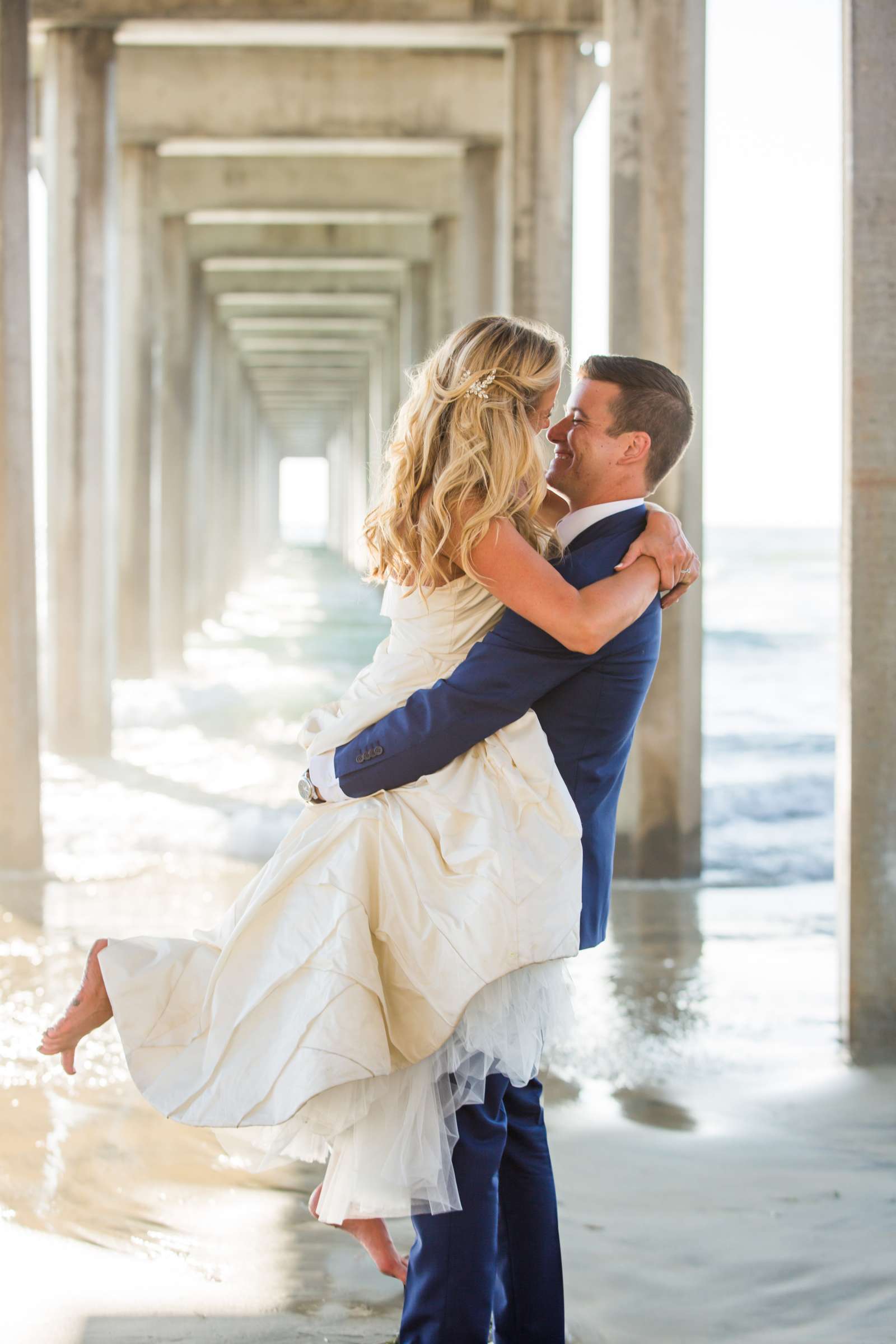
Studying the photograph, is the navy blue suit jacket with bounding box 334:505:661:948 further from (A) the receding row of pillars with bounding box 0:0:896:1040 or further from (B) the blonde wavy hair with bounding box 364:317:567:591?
(A) the receding row of pillars with bounding box 0:0:896:1040

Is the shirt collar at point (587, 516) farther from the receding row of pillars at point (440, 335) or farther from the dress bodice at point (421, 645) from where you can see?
the receding row of pillars at point (440, 335)

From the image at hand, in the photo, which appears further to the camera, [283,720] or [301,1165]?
[283,720]

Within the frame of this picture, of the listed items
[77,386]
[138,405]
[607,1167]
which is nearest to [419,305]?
[138,405]

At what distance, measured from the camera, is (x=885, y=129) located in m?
4.11

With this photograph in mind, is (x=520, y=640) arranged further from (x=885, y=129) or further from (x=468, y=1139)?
(x=885, y=129)

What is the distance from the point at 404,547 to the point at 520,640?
23 cm

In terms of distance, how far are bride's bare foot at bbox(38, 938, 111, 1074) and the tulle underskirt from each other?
0.34 meters

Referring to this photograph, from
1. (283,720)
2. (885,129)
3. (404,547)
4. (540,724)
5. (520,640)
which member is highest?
(885,129)

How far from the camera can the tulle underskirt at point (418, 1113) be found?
2.04 meters

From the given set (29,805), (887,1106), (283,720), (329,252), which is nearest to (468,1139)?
(887,1106)

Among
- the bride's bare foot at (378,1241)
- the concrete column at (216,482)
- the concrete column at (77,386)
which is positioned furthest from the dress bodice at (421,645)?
the concrete column at (216,482)

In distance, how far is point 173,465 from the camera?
667 inches

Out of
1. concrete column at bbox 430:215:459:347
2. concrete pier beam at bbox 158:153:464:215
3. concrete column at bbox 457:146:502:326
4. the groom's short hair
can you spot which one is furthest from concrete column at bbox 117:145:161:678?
the groom's short hair

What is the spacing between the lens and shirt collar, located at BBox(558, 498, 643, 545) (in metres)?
2.24
